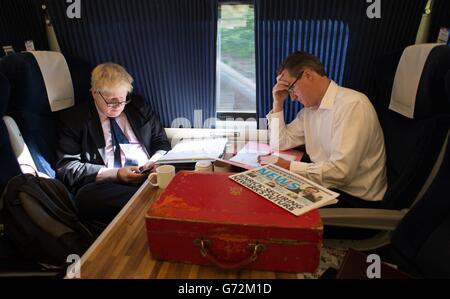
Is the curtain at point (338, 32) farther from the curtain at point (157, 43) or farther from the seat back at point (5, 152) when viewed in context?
the seat back at point (5, 152)

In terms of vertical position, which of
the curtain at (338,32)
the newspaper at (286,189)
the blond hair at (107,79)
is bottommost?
the newspaper at (286,189)

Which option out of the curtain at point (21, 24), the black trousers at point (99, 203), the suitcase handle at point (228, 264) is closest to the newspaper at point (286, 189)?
the suitcase handle at point (228, 264)

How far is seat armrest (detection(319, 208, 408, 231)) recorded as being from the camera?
0.95 metres

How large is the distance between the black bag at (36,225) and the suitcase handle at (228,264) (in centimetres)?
72

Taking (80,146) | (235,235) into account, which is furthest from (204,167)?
(80,146)

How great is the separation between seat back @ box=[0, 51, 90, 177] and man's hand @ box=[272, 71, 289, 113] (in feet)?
4.04

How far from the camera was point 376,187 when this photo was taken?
1.32 metres

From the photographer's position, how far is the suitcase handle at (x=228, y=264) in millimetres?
729

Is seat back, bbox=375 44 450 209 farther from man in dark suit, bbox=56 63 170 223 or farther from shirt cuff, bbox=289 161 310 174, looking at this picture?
man in dark suit, bbox=56 63 170 223

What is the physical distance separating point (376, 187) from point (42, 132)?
1791 millimetres

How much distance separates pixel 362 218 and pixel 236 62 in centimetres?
138
